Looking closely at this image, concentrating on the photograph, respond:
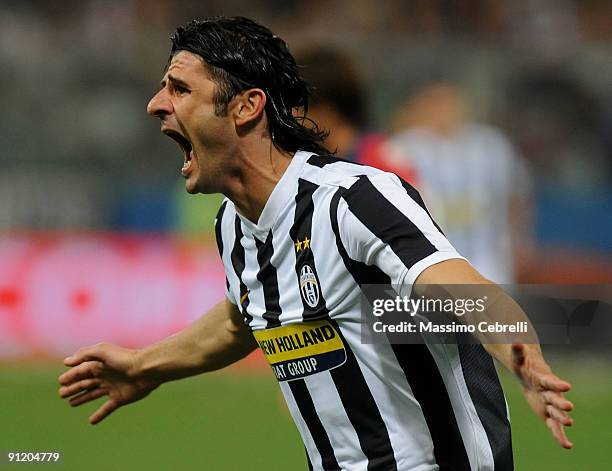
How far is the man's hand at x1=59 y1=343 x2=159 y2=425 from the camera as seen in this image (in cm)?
390

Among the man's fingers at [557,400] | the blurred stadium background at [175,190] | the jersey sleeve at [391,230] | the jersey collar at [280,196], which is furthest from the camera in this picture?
the blurred stadium background at [175,190]

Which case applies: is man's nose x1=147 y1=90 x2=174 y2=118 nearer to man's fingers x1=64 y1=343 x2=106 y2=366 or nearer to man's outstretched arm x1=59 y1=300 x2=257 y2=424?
man's outstretched arm x1=59 y1=300 x2=257 y2=424

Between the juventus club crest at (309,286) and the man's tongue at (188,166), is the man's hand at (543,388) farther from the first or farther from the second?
the man's tongue at (188,166)

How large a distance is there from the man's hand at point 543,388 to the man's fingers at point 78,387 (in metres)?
1.77

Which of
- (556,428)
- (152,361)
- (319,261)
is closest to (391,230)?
(319,261)

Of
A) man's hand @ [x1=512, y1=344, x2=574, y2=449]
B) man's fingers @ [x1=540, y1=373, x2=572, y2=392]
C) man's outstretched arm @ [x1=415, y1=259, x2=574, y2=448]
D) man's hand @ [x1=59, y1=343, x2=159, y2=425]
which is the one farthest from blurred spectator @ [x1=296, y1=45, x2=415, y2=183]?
man's fingers @ [x1=540, y1=373, x2=572, y2=392]

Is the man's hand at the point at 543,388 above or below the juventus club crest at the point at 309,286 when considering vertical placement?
below

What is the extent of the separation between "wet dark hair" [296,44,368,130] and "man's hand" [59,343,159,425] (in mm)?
2139

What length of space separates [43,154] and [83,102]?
0.96 m

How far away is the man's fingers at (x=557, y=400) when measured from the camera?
2.41 m

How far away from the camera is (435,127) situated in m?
8.05

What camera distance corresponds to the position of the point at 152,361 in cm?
395

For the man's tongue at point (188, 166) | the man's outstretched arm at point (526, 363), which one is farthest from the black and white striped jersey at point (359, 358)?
the man's tongue at point (188, 166)

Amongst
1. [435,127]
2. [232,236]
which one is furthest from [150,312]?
[232,236]
